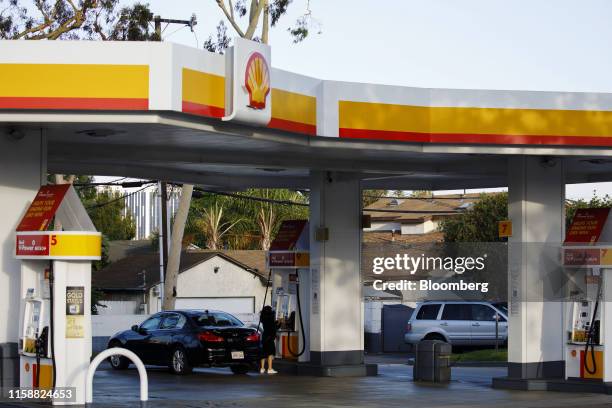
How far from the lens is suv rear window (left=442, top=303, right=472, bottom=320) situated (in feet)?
118

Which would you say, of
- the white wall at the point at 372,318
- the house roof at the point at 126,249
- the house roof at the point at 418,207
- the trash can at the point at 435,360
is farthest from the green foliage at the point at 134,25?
the house roof at the point at 418,207

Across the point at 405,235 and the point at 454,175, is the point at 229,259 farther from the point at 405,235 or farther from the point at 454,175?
the point at 454,175

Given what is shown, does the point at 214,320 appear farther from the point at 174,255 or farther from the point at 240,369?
the point at 174,255

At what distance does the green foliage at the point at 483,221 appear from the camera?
59812 millimetres

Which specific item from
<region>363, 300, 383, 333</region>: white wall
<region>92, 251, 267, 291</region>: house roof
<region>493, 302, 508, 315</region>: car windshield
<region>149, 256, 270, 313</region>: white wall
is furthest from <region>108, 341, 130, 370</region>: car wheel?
<region>149, 256, 270, 313</region>: white wall

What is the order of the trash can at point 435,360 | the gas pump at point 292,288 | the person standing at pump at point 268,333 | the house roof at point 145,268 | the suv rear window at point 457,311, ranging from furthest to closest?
the house roof at point 145,268
the suv rear window at point 457,311
the gas pump at point 292,288
the person standing at pump at point 268,333
the trash can at point 435,360

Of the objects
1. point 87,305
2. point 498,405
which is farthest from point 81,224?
point 498,405

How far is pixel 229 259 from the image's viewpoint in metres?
56.3

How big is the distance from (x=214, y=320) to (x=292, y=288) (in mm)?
1950

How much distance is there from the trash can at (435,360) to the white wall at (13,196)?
933 centimetres

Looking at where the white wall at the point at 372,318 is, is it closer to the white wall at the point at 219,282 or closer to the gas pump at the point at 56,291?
the white wall at the point at 219,282

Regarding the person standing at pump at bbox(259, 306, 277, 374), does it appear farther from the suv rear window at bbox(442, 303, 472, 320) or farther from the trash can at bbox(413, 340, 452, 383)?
the suv rear window at bbox(442, 303, 472, 320)

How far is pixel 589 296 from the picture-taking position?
21250 millimetres

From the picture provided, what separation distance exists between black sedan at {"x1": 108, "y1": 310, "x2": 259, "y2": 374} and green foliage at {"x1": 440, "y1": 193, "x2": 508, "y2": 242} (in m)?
34.5
